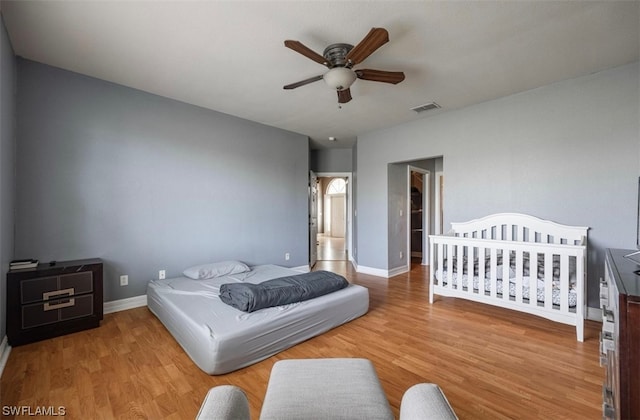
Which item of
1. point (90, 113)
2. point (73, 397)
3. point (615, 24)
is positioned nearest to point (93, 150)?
point (90, 113)

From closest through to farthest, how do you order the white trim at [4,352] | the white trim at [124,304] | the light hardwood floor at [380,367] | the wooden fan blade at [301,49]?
1. the light hardwood floor at [380,367]
2. the wooden fan blade at [301,49]
3. the white trim at [4,352]
4. the white trim at [124,304]

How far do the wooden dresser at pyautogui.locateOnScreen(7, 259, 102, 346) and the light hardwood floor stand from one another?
103 mm

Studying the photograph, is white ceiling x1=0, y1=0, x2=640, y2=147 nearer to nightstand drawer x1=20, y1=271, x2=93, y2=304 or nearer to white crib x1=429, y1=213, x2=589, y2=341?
white crib x1=429, y1=213, x2=589, y2=341

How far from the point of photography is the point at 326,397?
109cm

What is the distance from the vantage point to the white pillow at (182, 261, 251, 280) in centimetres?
322

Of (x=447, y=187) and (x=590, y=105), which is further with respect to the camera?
(x=447, y=187)

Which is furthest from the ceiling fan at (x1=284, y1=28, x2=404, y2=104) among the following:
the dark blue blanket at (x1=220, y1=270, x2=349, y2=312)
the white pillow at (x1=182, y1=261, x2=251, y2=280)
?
the white pillow at (x1=182, y1=261, x2=251, y2=280)

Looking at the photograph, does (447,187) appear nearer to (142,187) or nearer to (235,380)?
(235,380)

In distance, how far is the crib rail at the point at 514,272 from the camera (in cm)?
238

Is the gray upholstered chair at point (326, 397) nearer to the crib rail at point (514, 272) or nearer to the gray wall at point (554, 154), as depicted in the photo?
the crib rail at point (514, 272)

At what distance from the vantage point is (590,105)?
109 inches

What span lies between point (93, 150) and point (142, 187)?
1.88 ft

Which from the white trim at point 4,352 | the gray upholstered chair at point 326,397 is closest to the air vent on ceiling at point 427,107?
the gray upholstered chair at point 326,397

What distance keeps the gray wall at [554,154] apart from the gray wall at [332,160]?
6.46 feet
